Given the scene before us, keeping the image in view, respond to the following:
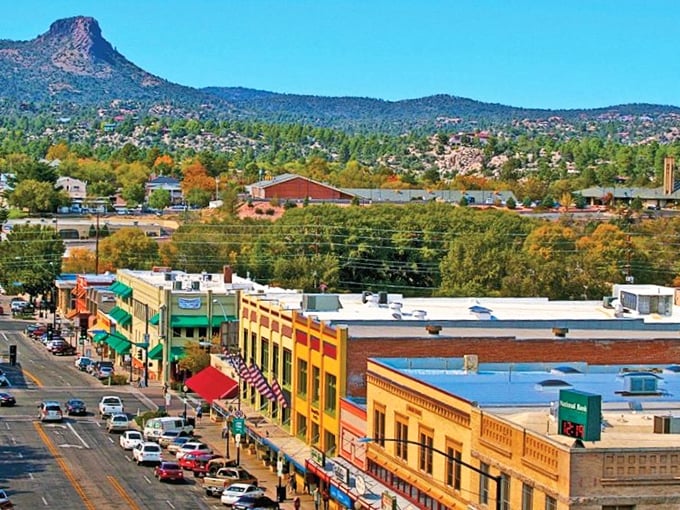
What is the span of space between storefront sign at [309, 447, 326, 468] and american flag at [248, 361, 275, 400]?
963 cm

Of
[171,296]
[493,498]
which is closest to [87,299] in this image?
[171,296]

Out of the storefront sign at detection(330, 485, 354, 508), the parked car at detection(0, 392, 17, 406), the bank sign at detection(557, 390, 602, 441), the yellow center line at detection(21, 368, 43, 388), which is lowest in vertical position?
the yellow center line at detection(21, 368, 43, 388)

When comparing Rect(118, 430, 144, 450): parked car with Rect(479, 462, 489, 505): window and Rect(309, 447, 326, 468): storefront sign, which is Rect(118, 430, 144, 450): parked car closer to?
Rect(309, 447, 326, 468): storefront sign

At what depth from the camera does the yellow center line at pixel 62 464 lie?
7400cm

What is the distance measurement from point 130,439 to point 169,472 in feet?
35.7

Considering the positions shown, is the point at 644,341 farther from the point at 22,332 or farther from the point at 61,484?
the point at 22,332

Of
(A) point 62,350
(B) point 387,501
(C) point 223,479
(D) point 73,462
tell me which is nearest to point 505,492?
(B) point 387,501

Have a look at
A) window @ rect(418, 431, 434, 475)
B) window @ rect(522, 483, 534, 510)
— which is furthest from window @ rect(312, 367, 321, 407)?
window @ rect(522, 483, 534, 510)

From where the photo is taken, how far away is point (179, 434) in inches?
3570

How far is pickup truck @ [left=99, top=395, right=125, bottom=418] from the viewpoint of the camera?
101m

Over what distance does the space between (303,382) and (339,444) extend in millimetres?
8717

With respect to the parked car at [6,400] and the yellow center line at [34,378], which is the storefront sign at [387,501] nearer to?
the parked car at [6,400]

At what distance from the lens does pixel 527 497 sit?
48406 mm

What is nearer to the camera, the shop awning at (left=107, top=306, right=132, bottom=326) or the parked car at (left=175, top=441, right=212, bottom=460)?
the parked car at (left=175, top=441, right=212, bottom=460)
